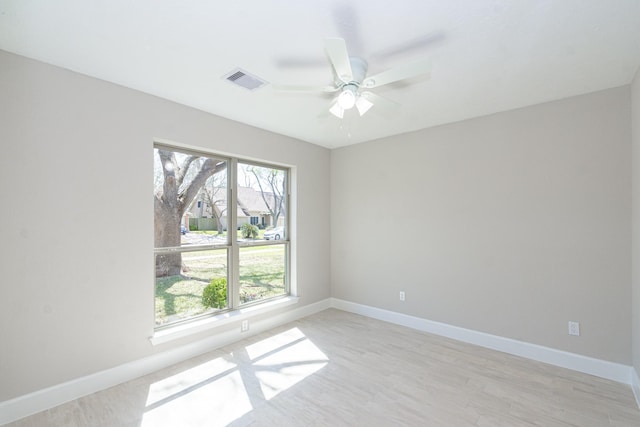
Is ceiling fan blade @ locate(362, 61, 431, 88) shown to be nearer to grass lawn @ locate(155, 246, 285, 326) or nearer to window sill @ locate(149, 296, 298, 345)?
grass lawn @ locate(155, 246, 285, 326)

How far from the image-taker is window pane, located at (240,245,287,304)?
3723 mm

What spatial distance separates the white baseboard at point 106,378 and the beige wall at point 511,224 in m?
2.11

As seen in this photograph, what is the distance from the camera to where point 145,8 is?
1651 millimetres

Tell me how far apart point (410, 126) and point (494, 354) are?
2.75 metres

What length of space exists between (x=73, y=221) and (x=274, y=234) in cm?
226

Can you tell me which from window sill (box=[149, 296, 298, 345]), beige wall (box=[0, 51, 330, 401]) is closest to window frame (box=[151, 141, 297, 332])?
window sill (box=[149, 296, 298, 345])

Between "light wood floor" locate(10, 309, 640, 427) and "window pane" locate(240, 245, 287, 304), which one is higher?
"window pane" locate(240, 245, 287, 304)

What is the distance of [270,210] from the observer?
409 cm

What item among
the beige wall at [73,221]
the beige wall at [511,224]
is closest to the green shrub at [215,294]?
the beige wall at [73,221]

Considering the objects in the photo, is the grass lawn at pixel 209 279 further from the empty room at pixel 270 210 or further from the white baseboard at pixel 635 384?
the white baseboard at pixel 635 384

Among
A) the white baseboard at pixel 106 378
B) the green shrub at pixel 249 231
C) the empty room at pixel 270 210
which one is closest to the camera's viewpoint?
the empty room at pixel 270 210

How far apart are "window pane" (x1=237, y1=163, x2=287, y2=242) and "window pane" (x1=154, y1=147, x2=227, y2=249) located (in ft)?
0.82

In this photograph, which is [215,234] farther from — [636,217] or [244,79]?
[636,217]

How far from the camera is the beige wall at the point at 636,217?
2.30 m
